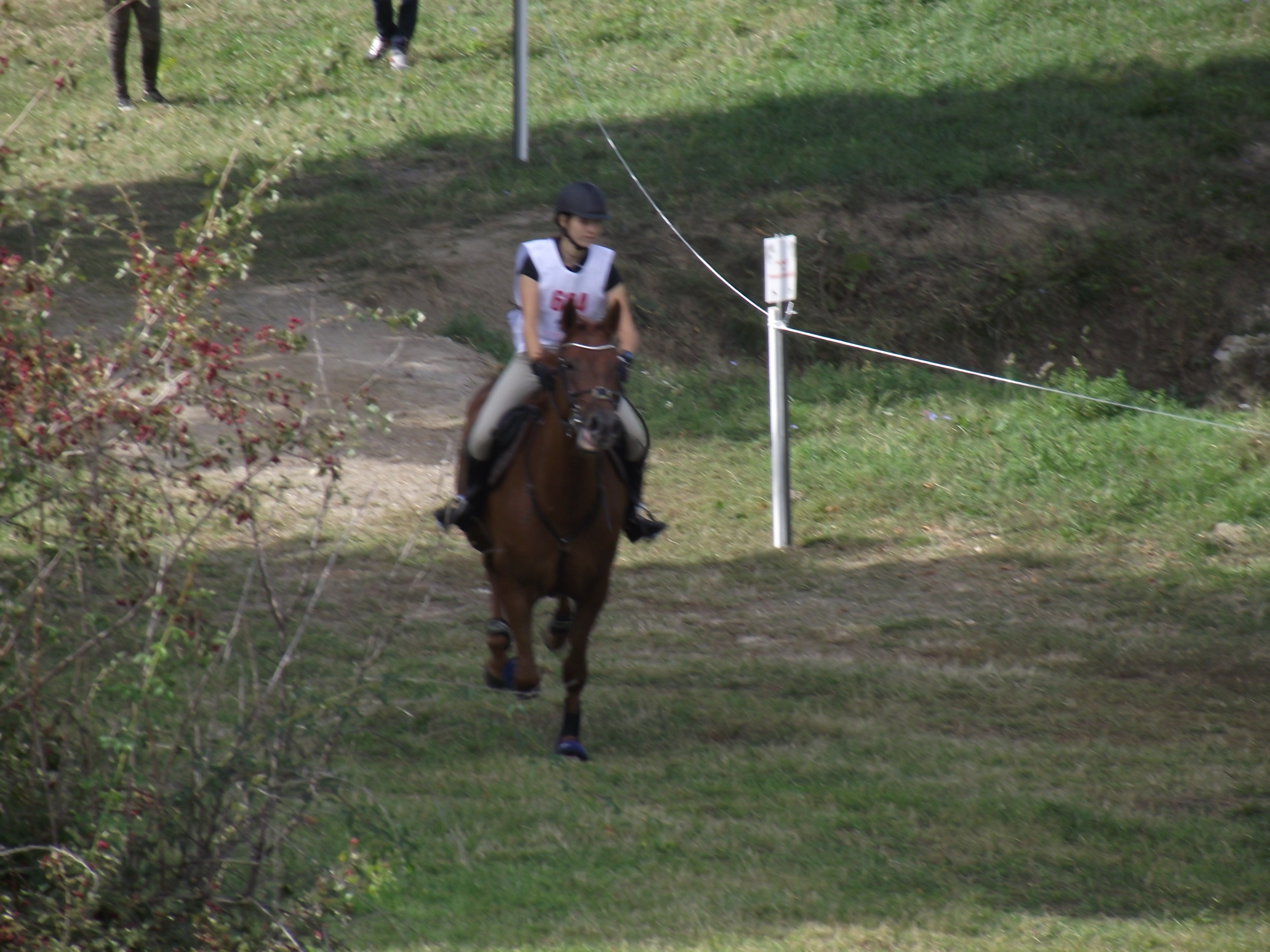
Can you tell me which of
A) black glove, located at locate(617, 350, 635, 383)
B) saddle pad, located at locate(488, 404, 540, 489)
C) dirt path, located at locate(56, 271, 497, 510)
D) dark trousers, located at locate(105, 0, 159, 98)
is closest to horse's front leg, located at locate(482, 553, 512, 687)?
saddle pad, located at locate(488, 404, 540, 489)

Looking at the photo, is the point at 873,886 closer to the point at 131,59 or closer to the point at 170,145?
the point at 170,145

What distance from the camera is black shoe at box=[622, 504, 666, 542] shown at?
299 inches

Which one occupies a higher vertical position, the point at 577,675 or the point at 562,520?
the point at 562,520

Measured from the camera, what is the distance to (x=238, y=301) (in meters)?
14.7

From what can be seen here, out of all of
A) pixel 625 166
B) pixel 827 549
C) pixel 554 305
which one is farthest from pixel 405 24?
pixel 554 305

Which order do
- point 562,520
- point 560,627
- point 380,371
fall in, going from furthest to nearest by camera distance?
point 380,371, point 560,627, point 562,520

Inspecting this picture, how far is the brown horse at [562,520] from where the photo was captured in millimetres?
6590

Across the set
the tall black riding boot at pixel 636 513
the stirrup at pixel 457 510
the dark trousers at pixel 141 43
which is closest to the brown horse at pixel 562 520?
the stirrup at pixel 457 510

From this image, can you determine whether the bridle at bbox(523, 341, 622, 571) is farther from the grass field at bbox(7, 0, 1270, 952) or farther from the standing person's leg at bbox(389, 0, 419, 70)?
the standing person's leg at bbox(389, 0, 419, 70)

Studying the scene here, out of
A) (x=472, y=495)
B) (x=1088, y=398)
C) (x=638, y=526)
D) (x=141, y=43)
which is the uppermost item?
(x=141, y=43)

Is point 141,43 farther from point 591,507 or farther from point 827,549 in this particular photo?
point 591,507

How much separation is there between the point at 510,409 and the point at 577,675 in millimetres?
1353

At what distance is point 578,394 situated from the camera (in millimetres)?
6375

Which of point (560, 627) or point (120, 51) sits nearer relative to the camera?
point (560, 627)
